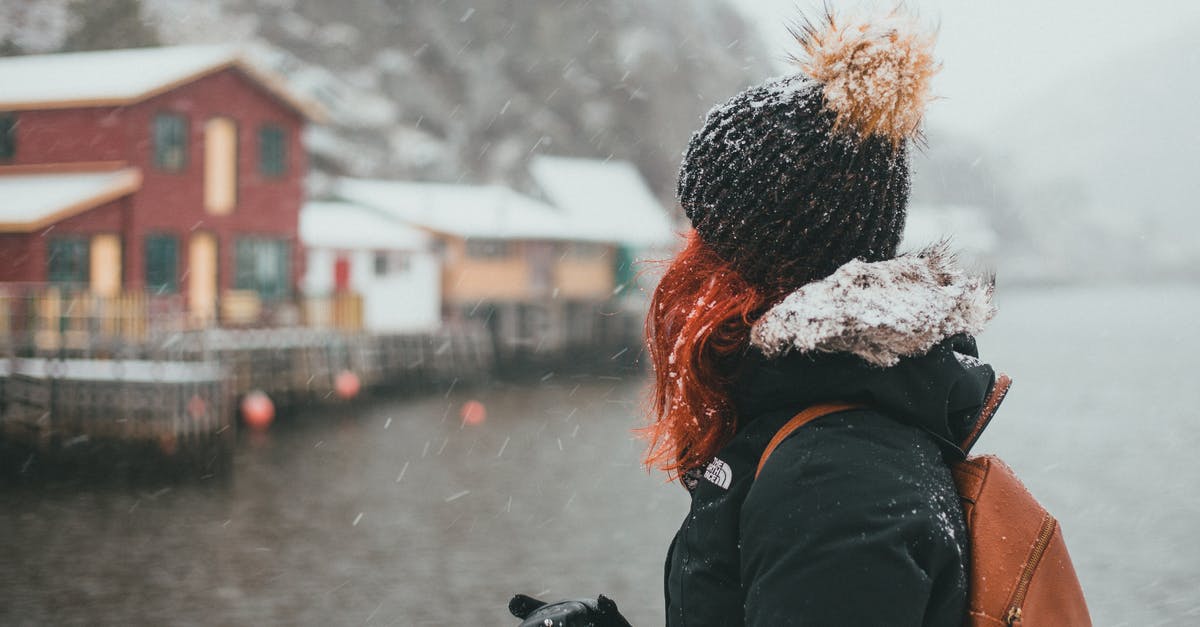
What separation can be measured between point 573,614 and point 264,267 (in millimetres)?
23512

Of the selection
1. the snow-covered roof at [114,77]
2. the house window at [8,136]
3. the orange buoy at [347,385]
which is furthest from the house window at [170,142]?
the orange buoy at [347,385]

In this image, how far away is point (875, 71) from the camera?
1.33 meters

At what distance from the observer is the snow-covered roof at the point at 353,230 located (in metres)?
26.9

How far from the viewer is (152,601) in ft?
34.6

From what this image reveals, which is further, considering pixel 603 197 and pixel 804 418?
pixel 603 197

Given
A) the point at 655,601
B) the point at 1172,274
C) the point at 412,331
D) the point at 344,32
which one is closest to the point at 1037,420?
the point at 412,331

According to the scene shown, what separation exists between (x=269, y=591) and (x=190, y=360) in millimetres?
8926

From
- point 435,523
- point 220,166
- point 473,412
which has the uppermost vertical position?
point 220,166

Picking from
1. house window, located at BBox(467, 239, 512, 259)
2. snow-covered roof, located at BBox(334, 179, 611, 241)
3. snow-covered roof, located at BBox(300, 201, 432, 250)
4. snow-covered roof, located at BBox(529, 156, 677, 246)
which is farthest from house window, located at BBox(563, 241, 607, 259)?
snow-covered roof, located at BBox(300, 201, 432, 250)

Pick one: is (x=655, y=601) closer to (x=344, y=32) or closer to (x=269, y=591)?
(x=269, y=591)

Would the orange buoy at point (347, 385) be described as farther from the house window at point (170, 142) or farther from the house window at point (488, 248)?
the house window at point (488, 248)

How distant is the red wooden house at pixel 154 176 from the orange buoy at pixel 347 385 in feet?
7.53

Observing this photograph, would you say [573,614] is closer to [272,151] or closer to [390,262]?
[272,151]

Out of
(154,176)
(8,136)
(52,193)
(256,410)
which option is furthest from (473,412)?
(8,136)
